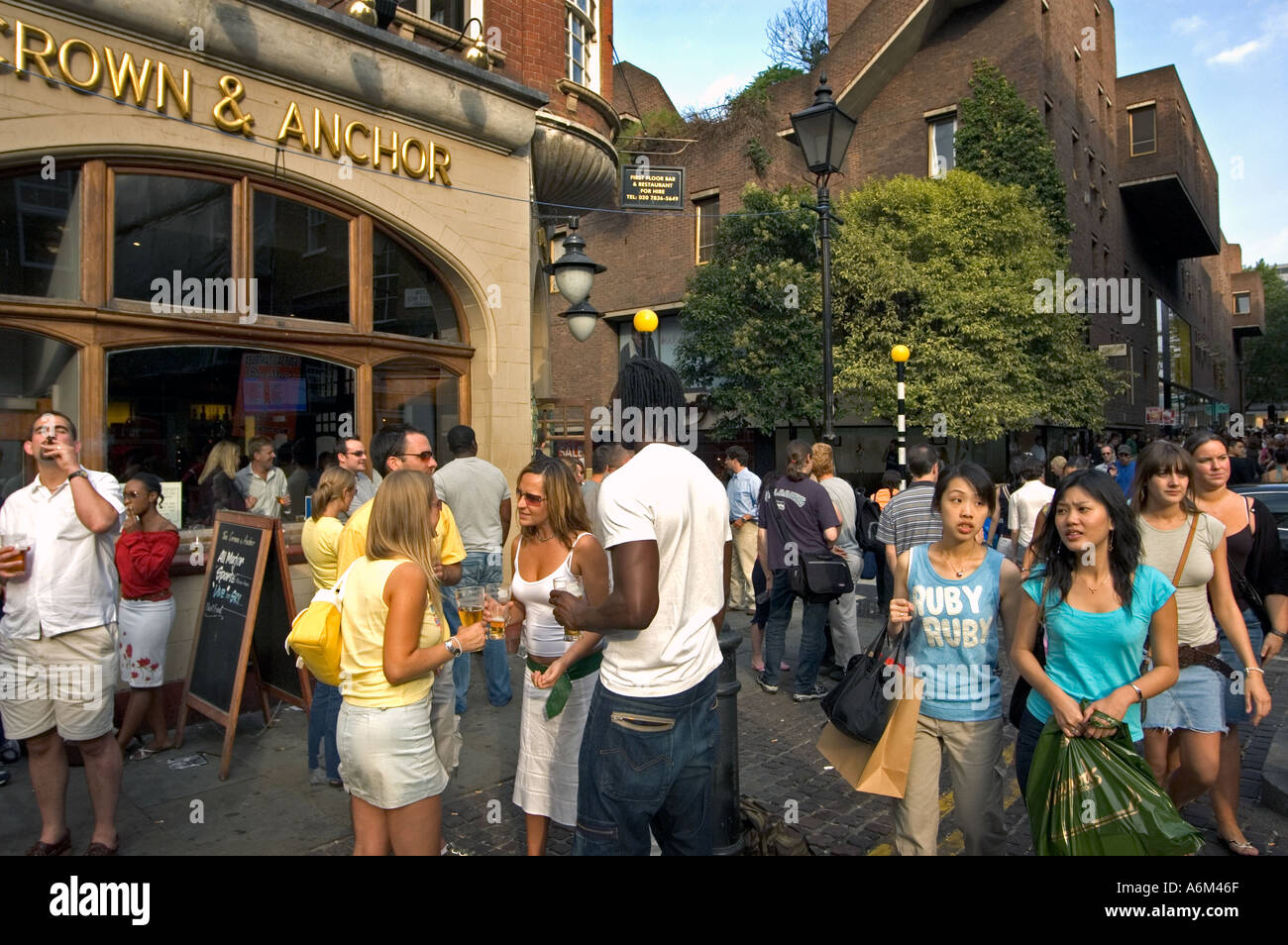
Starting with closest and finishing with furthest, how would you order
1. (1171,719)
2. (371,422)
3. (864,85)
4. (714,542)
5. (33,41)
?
1. (714,542)
2. (1171,719)
3. (33,41)
4. (371,422)
5. (864,85)

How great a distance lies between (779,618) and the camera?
22.2 ft

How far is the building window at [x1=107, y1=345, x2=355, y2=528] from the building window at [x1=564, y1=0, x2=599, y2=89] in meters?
5.18

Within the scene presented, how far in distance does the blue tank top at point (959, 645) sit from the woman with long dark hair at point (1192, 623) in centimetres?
107

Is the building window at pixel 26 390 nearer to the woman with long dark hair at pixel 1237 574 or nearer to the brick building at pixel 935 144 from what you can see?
the woman with long dark hair at pixel 1237 574

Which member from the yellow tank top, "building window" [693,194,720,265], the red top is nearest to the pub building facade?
the red top

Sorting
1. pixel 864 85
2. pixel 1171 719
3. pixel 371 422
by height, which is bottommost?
pixel 1171 719

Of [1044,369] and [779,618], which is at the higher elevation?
[1044,369]

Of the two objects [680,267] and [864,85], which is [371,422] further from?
[864,85]

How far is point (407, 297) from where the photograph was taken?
27.2 feet

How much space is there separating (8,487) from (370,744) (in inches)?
172

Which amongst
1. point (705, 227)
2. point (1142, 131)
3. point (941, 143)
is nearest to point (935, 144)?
point (941, 143)

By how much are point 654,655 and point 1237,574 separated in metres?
3.13

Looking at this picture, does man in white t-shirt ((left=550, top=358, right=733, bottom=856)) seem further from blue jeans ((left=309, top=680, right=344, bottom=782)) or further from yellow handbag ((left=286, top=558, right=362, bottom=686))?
blue jeans ((left=309, top=680, right=344, bottom=782))
